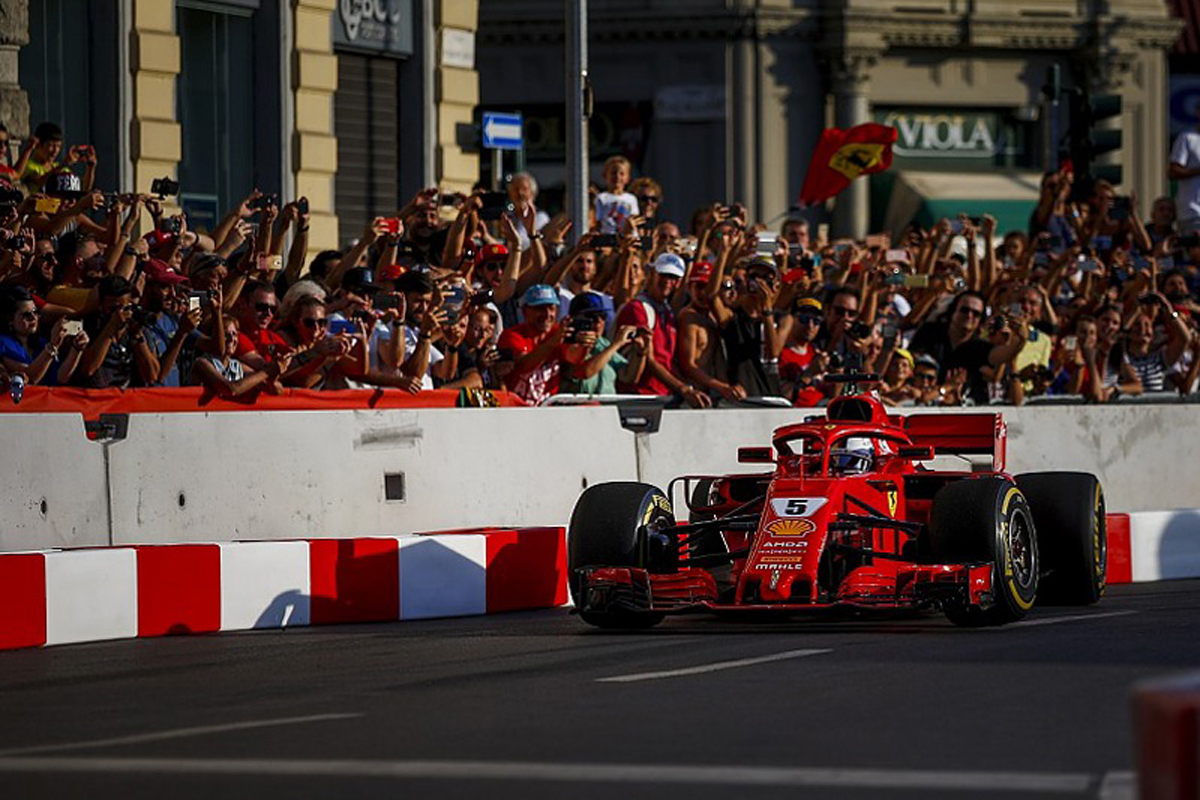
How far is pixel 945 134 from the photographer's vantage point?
44938 millimetres

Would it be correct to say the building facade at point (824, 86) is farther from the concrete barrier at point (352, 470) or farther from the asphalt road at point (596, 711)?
the asphalt road at point (596, 711)

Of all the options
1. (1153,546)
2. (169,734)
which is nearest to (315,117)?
(1153,546)

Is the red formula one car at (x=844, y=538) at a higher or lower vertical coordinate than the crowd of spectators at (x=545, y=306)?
lower

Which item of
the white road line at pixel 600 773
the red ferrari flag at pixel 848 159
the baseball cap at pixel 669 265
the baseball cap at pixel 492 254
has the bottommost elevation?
the white road line at pixel 600 773

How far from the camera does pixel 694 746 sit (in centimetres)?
860

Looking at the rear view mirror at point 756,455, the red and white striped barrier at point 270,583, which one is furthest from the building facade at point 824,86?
the rear view mirror at point 756,455

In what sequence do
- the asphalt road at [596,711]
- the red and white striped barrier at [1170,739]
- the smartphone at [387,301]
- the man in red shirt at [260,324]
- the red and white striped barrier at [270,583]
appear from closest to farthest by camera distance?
the red and white striped barrier at [1170,739] < the asphalt road at [596,711] < the red and white striped barrier at [270,583] < the man in red shirt at [260,324] < the smartphone at [387,301]

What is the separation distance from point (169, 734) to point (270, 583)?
5017 mm

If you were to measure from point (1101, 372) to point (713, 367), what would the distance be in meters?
4.04

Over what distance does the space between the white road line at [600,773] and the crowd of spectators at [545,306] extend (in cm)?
585

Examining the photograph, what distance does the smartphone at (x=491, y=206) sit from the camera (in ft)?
61.2

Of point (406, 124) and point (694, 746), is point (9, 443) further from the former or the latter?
point (406, 124)

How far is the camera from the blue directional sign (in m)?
22.9

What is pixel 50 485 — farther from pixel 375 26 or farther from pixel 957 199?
pixel 957 199
